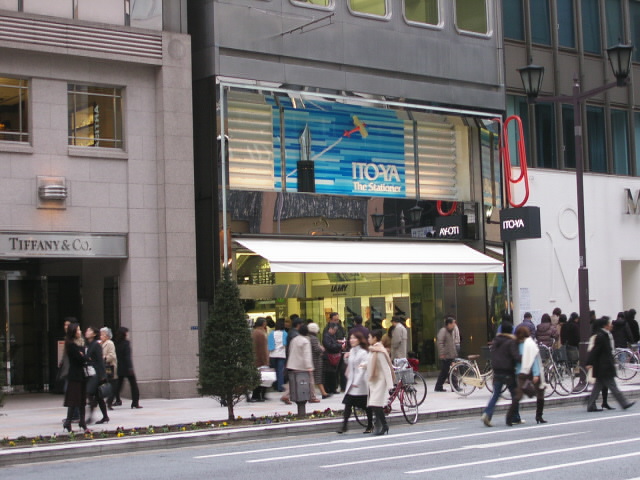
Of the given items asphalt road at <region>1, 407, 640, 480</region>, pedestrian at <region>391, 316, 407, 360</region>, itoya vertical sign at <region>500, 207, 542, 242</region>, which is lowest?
asphalt road at <region>1, 407, 640, 480</region>

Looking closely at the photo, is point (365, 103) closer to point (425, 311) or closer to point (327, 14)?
point (327, 14)

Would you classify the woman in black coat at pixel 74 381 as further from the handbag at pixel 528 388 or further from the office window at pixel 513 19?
the office window at pixel 513 19

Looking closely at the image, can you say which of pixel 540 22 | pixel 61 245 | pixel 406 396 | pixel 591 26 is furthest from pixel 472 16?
pixel 406 396

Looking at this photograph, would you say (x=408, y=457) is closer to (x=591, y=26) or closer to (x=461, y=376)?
(x=461, y=376)

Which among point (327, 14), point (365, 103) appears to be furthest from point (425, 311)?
point (327, 14)

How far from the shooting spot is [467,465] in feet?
42.5

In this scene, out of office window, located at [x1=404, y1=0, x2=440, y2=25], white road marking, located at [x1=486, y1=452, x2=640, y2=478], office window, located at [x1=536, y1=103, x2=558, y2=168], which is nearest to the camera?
white road marking, located at [x1=486, y1=452, x2=640, y2=478]

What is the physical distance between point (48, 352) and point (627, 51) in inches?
587

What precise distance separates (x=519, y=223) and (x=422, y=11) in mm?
6256

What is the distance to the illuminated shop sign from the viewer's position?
74.8 ft

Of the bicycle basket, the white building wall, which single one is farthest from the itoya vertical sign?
the bicycle basket

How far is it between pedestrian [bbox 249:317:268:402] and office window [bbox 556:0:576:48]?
14.9 m

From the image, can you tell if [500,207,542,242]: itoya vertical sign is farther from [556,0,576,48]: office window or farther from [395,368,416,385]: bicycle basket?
[395,368,416,385]: bicycle basket

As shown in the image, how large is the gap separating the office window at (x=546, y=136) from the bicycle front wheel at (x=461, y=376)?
1091 centimetres
